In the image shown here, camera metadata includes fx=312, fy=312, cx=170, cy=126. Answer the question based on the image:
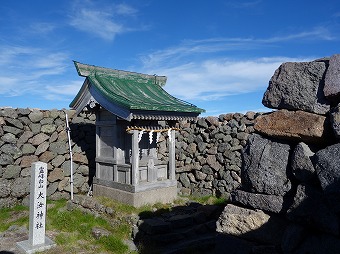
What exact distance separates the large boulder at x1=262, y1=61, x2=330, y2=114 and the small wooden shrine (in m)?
4.98

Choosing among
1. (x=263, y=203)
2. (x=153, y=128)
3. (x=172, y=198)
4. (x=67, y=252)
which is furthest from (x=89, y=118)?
(x=263, y=203)

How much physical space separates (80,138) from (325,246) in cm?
997

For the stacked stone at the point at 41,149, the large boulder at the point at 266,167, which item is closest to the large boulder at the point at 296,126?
the large boulder at the point at 266,167

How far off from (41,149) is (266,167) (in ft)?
29.2

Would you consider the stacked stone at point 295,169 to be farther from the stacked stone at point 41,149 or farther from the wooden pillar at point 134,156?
the stacked stone at point 41,149

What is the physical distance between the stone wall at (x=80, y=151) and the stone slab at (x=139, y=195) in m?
1.67

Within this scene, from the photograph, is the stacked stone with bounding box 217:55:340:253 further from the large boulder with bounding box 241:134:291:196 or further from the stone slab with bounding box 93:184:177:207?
the stone slab with bounding box 93:184:177:207

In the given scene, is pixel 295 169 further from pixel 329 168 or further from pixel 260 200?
pixel 260 200

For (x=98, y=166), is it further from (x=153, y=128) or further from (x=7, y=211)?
(x=7, y=211)

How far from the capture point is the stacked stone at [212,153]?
11156 millimetres

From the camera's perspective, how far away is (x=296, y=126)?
3402 mm

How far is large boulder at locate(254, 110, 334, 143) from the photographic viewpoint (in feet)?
10.6

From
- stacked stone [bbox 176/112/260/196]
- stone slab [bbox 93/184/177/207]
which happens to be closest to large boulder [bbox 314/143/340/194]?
stone slab [bbox 93/184/177/207]

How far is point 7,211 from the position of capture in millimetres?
9383
